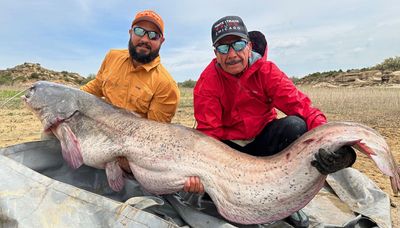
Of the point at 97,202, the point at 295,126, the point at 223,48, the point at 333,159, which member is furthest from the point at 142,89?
the point at 333,159

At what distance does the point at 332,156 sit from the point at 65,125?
2318 millimetres

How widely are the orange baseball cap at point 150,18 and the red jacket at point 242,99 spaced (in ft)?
2.78

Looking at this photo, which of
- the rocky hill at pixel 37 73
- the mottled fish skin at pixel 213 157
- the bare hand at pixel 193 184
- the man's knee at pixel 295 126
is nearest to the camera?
the mottled fish skin at pixel 213 157

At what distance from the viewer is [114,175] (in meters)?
3.26

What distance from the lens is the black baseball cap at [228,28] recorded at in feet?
11.3

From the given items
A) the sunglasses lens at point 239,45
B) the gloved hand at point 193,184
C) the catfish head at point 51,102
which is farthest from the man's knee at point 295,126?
the catfish head at point 51,102

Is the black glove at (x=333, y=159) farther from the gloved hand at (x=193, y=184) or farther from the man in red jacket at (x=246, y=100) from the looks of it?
the gloved hand at (x=193, y=184)

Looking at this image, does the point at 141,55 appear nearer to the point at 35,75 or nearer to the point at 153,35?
the point at 153,35

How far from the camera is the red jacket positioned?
3.57 metres

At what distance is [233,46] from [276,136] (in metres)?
0.91

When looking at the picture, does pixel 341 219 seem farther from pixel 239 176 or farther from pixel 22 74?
pixel 22 74

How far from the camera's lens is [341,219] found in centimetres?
363

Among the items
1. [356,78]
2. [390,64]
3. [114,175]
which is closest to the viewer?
[114,175]

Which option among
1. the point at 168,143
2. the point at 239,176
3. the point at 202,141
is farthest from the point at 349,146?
the point at 168,143
